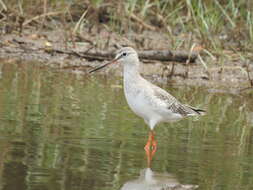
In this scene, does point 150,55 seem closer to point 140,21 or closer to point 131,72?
point 140,21

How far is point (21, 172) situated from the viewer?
6301 millimetres


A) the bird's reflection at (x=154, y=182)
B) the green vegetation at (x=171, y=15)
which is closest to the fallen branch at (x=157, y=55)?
the green vegetation at (x=171, y=15)

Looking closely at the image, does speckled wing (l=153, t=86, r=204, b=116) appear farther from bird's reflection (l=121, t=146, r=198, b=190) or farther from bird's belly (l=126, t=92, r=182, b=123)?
bird's reflection (l=121, t=146, r=198, b=190)

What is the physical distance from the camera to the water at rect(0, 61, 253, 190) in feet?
21.1

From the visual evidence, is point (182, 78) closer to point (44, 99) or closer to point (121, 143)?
point (44, 99)

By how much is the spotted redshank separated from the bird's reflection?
3.06ft

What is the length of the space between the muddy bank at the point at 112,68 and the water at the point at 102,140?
3.81 ft

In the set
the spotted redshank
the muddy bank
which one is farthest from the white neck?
the muddy bank

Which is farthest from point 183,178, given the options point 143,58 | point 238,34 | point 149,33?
point 149,33

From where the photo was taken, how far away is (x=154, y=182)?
6.54 metres

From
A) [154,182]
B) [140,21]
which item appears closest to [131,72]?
[154,182]

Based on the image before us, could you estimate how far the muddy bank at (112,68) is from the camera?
1294cm

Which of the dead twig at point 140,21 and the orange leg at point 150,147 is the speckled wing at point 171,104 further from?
the dead twig at point 140,21

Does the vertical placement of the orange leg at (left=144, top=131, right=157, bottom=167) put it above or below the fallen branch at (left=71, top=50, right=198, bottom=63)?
below
